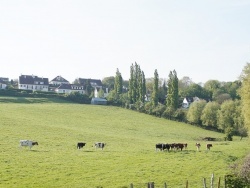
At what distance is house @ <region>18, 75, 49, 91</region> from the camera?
550ft

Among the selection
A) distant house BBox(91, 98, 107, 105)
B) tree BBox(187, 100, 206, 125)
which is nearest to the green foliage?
tree BBox(187, 100, 206, 125)

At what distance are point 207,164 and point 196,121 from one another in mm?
64476

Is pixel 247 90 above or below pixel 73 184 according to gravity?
above

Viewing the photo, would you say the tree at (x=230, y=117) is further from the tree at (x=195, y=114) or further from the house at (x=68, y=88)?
the house at (x=68, y=88)

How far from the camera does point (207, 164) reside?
118ft

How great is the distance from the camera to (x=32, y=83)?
170875 millimetres

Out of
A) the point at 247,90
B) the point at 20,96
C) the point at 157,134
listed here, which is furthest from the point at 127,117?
the point at 247,90

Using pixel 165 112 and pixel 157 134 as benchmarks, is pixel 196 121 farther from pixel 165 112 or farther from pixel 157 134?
pixel 157 134

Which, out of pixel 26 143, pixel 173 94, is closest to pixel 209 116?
pixel 173 94

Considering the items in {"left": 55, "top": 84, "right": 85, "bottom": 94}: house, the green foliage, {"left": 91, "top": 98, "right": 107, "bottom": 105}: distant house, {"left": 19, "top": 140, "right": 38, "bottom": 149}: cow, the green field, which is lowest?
the green field

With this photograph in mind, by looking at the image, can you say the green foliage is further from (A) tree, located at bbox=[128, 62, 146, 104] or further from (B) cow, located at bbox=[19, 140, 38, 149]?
(B) cow, located at bbox=[19, 140, 38, 149]

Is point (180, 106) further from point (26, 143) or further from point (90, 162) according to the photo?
point (90, 162)

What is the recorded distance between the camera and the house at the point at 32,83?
168 meters

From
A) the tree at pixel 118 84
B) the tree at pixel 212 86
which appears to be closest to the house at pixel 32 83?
the tree at pixel 118 84
